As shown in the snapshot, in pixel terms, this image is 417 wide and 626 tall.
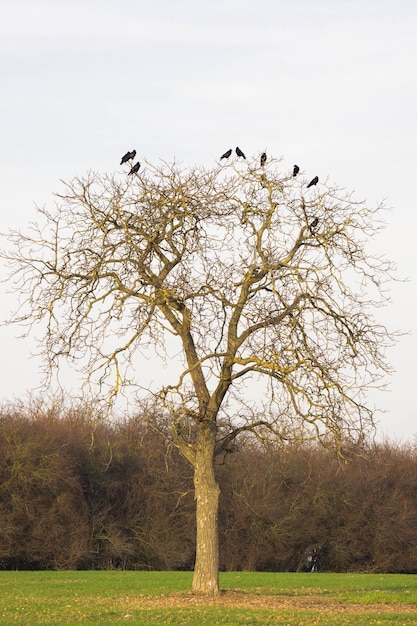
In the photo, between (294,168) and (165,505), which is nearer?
(294,168)

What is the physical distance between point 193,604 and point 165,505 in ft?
78.7

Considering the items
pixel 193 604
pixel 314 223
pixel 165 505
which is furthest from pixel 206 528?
pixel 165 505

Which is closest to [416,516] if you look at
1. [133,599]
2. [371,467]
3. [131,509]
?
[371,467]

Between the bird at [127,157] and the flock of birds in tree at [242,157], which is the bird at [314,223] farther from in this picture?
the bird at [127,157]

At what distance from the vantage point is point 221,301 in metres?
19.2

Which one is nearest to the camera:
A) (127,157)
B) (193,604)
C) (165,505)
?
(193,604)

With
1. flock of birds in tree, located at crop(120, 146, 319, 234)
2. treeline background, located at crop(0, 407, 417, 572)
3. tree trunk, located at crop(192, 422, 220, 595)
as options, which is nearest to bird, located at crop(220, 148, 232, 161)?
flock of birds in tree, located at crop(120, 146, 319, 234)

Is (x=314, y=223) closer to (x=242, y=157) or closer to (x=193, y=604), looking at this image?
(x=242, y=157)

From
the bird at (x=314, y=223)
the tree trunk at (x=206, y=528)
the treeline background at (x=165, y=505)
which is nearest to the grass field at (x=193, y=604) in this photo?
the tree trunk at (x=206, y=528)

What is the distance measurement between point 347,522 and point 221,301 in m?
27.4

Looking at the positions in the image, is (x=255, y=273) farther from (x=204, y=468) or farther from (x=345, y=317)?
(x=204, y=468)

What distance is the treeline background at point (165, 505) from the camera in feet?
123

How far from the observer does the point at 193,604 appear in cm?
1798

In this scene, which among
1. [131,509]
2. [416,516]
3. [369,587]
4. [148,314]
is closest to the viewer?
[148,314]
